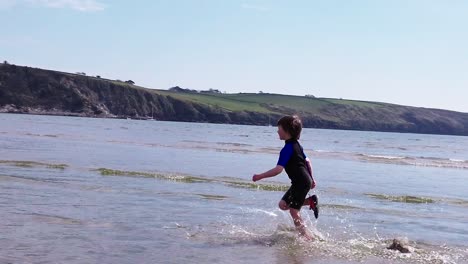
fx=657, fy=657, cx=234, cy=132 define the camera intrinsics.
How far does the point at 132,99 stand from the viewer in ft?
497

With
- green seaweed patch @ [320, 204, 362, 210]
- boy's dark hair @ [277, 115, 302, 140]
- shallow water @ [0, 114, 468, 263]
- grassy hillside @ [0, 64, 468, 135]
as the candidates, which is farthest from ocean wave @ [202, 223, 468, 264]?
grassy hillside @ [0, 64, 468, 135]

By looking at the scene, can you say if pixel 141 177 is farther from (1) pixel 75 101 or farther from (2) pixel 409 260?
(1) pixel 75 101

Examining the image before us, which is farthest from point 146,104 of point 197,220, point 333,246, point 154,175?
point 333,246

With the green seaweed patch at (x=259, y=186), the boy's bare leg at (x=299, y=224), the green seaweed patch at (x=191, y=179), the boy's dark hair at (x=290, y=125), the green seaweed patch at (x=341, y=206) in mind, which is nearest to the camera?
the boy's dark hair at (x=290, y=125)

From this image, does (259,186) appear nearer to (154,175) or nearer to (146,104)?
(154,175)

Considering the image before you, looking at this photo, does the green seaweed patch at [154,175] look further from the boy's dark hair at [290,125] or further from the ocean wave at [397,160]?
the ocean wave at [397,160]

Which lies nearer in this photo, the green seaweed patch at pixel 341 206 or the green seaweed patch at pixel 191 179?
the green seaweed patch at pixel 341 206

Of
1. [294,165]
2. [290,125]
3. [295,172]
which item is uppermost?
[290,125]

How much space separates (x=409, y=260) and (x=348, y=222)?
3728mm

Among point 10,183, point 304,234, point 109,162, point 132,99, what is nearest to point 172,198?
point 10,183

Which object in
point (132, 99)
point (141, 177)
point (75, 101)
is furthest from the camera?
point (132, 99)

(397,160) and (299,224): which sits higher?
(299,224)

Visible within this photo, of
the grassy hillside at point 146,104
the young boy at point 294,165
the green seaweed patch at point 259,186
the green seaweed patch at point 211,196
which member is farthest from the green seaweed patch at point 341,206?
the grassy hillside at point 146,104

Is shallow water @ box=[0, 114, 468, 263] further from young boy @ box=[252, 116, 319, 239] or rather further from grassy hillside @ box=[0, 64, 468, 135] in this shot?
grassy hillside @ box=[0, 64, 468, 135]
